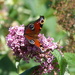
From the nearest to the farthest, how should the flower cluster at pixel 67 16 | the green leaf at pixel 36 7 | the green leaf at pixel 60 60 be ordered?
the green leaf at pixel 60 60, the flower cluster at pixel 67 16, the green leaf at pixel 36 7

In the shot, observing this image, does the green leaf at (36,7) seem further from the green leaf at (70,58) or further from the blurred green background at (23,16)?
the green leaf at (70,58)

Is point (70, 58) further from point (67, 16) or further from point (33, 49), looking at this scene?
point (67, 16)

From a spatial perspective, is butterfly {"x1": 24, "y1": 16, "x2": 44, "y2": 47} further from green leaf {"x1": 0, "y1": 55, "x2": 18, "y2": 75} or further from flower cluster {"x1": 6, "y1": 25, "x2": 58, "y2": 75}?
green leaf {"x1": 0, "y1": 55, "x2": 18, "y2": 75}

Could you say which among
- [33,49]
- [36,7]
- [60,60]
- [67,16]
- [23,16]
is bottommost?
[60,60]

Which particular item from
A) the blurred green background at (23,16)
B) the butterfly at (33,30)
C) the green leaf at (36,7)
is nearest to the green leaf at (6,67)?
the blurred green background at (23,16)

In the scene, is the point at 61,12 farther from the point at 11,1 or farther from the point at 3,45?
the point at 11,1

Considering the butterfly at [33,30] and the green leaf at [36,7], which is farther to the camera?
the green leaf at [36,7]

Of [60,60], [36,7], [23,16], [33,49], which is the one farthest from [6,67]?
[23,16]

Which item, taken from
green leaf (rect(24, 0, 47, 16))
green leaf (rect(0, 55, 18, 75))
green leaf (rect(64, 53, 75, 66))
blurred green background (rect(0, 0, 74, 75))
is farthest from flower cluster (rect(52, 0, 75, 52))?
green leaf (rect(24, 0, 47, 16))

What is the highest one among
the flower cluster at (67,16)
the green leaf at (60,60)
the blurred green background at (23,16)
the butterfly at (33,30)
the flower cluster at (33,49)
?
the blurred green background at (23,16)

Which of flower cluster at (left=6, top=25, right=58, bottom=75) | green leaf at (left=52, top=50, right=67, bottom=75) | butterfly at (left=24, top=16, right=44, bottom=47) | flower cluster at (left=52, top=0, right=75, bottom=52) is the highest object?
flower cluster at (left=52, top=0, right=75, bottom=52)

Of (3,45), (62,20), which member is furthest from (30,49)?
Answer: (3,45)
